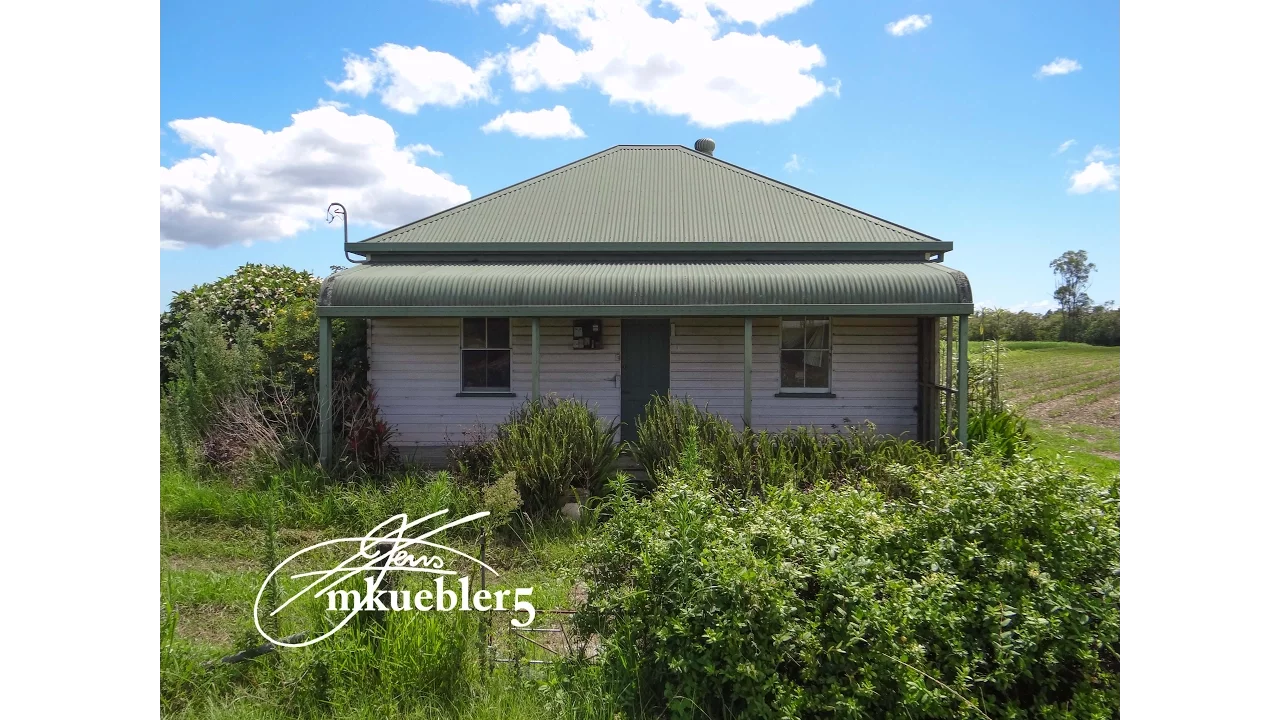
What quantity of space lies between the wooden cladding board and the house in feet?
0.08

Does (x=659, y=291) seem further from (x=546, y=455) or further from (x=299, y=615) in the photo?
(x=299, y=615)

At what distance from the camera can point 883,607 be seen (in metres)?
3.49

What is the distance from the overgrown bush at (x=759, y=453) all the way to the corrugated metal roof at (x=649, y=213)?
3.99 metres

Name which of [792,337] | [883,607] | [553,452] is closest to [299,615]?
[553,452]

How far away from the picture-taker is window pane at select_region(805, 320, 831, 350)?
37.1ft

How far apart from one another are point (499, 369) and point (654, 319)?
2.90m

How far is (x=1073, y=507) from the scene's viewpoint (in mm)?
3809

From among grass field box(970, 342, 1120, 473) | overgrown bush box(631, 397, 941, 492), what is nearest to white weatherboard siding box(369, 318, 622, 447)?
overgrown bush box(631, 397, 941, 492)

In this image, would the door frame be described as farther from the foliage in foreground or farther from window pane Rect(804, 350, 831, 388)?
window pane Rect(804, 350, 831, 388)

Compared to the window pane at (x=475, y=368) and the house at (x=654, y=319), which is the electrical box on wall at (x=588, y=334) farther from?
the window pane at (x=475, y=368)

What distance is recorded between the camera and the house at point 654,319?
32.8 ft

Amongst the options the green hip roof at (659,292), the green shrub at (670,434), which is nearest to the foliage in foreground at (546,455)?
the green shrub at (670,434)
